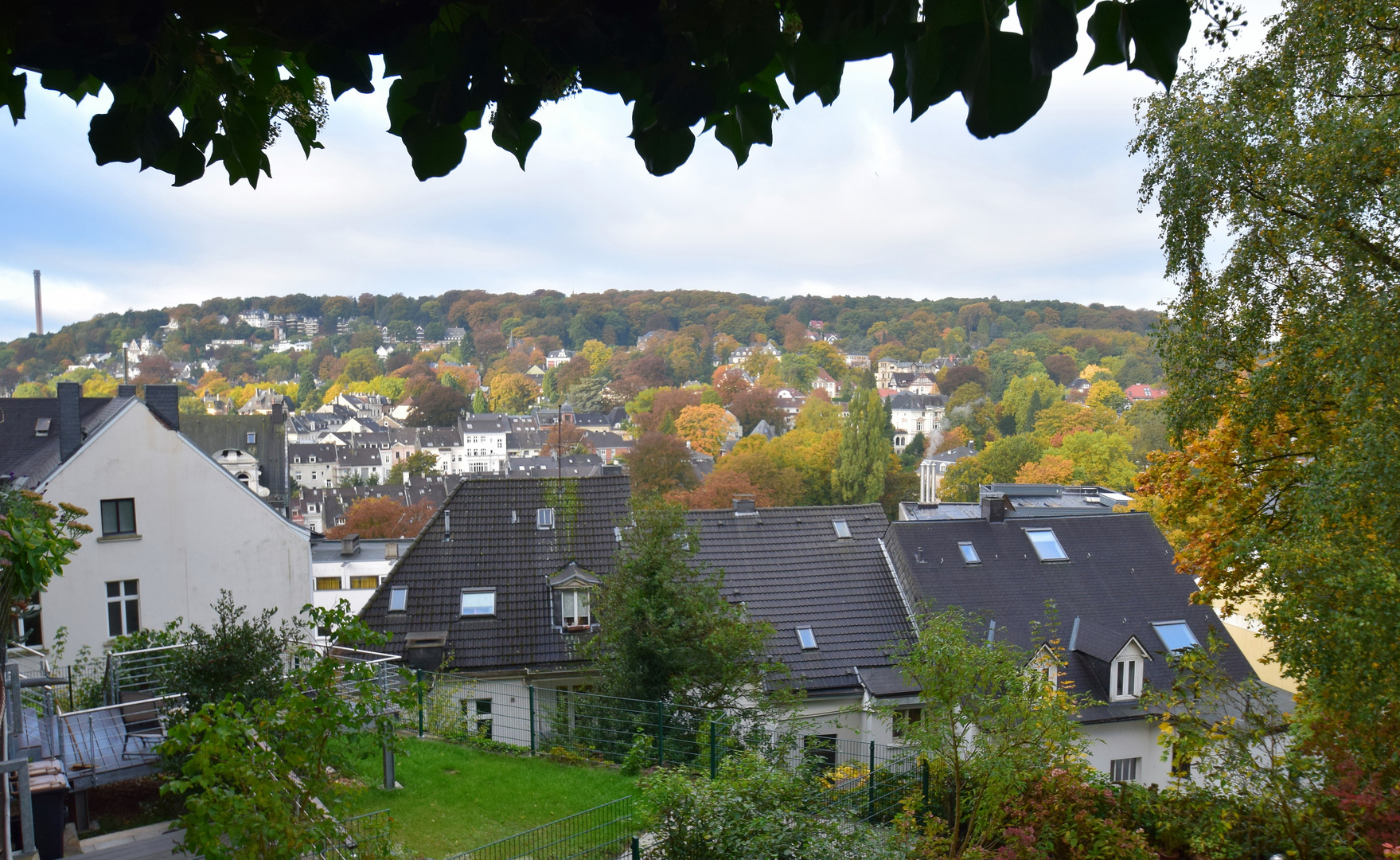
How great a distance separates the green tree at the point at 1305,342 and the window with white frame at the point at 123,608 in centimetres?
1728

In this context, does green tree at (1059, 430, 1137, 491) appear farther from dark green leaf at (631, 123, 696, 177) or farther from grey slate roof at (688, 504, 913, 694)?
dark green leaf at (631, 123, 696, 177)

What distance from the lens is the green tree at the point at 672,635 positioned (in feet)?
40.2

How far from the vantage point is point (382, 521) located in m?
50.7

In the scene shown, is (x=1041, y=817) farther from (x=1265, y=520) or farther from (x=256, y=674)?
(x=256, y=674)

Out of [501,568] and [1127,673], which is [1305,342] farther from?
[501,568]

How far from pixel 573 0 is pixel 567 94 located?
220mm

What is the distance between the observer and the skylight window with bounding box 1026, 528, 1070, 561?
2106 centimetres

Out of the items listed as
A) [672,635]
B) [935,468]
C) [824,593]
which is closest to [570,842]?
[672,635]

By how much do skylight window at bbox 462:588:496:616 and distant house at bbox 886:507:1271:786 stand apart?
8.46 m

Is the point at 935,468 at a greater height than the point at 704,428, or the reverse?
the point at 704,428

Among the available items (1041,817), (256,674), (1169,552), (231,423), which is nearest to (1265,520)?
(1041,817)

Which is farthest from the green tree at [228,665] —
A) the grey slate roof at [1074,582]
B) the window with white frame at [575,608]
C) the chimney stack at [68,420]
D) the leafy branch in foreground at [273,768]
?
the grey slate roof at [1074,582]

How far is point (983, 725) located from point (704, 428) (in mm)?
75813

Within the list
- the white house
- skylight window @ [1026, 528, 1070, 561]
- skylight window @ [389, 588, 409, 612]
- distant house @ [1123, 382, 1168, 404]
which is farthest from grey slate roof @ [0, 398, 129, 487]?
distant house @ [1123, 382, 1168, 404]
